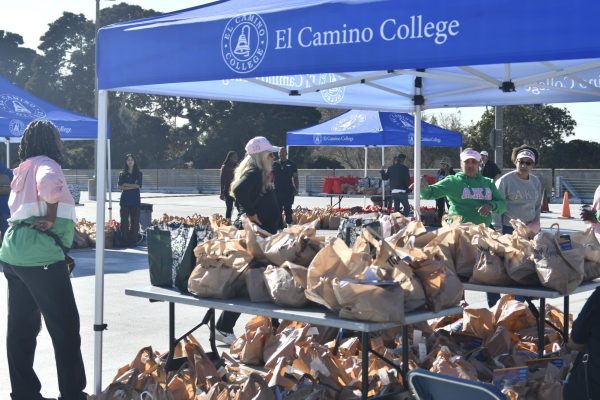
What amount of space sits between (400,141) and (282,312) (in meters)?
14.2

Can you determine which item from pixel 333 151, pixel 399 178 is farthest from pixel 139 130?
pixel 399 178

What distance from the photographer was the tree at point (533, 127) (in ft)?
129

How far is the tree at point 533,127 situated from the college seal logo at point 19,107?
2820 centimetres

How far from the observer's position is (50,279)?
514 cm

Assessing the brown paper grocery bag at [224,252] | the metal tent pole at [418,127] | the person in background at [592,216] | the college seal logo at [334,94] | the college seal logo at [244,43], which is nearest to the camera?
the college seal logo at [244,43]

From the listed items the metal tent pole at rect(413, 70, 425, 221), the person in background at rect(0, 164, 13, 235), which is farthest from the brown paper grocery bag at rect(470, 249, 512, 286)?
the person in background at rect(0, 164, 13, 235)

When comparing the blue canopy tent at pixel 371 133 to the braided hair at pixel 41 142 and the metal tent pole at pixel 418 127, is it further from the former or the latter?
the braided hair at pixel 41 142

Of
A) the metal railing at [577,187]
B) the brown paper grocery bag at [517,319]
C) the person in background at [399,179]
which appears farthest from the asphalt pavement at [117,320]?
the metal railing at [577,187]

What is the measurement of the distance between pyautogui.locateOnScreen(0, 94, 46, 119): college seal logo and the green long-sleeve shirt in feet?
28.8

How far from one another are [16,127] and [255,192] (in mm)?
7707

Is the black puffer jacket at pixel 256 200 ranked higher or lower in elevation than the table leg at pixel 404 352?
higher

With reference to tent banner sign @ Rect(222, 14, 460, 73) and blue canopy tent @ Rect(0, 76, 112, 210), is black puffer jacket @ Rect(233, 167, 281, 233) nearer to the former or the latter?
tent banner sign @ Rect(222, 14, 460, 73)

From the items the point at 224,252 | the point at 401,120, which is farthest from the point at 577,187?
the point at 224,252

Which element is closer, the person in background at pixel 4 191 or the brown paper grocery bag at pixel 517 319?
the brown paper grocery bag at pixel 517 319
